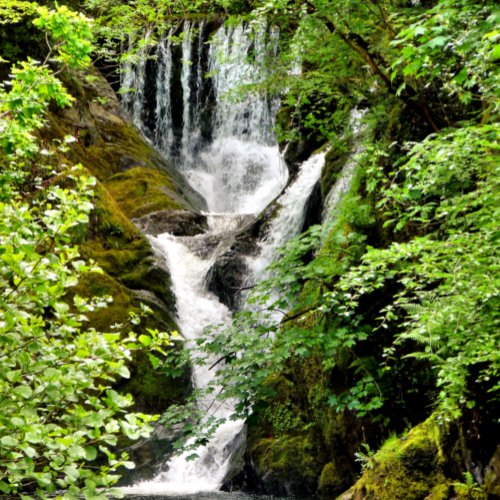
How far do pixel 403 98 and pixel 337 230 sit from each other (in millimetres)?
1792

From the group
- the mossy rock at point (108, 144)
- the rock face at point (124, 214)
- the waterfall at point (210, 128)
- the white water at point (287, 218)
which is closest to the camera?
the rock face at point (124, 214)

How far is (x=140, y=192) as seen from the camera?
1838cm

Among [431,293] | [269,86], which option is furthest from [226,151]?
[431,293]

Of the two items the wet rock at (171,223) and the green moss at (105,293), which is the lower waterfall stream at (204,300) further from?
the green moss at (105,293)

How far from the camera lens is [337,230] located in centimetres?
724

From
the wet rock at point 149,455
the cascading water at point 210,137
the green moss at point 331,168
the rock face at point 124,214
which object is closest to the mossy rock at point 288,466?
the wet rock at point 149,455

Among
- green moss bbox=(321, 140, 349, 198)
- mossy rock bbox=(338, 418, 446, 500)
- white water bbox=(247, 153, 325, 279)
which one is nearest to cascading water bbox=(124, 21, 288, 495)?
white water bbox=(247, 153, 325, 279)

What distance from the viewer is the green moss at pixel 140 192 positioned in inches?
703

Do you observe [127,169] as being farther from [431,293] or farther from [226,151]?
[431,293]

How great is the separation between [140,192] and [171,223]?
171 cm

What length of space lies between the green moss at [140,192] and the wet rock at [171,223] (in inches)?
11.3

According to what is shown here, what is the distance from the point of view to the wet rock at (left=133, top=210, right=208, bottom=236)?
56.6 ft

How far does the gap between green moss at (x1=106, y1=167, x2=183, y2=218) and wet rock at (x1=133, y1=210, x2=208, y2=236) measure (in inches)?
11.3

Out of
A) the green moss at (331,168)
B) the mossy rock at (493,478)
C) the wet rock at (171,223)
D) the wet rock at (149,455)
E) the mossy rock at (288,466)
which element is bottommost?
the wet rock at (149,455)
